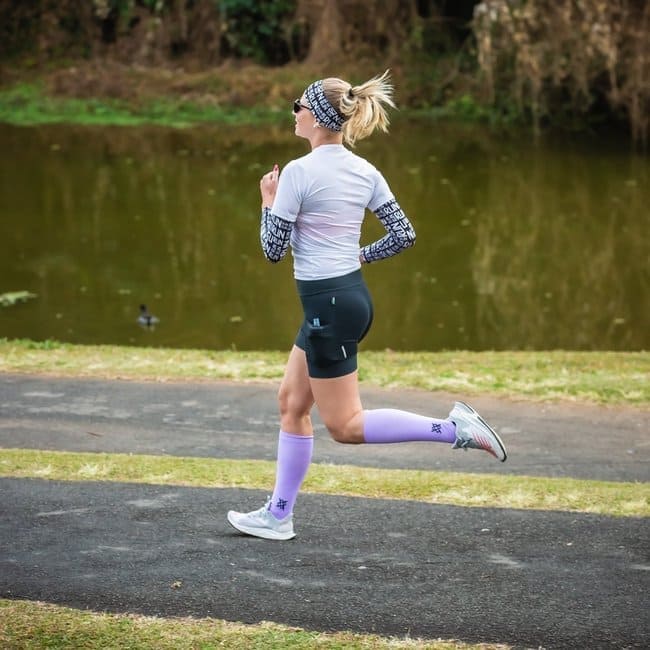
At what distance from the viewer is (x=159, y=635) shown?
15.5 feet

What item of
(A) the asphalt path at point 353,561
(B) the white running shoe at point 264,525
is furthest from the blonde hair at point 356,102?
(A) the asphalt path at point 353,561

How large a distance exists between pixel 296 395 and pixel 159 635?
1354 millimetres

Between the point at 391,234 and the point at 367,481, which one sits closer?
the point at 391,234

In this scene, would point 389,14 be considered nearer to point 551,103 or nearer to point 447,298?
point 551,103

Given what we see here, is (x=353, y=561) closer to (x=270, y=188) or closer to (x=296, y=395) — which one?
(x=296, y=395)

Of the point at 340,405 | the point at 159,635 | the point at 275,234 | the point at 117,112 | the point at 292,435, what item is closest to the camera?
the point at 159,635

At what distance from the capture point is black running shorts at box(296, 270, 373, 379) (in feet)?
17.7

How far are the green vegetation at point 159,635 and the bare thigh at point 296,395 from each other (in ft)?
3.73

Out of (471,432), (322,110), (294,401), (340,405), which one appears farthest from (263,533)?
(322,110)

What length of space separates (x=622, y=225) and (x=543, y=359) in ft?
28.2

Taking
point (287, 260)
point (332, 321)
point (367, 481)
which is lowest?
point (367, 481)

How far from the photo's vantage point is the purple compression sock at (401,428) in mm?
5680

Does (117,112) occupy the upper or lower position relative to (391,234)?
upper

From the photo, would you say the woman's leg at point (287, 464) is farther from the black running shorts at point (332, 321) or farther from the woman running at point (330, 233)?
the black running shorts at point (332, 321)
